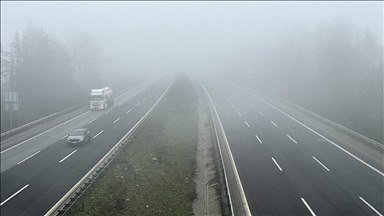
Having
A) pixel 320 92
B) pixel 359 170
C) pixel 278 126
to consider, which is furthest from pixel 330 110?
pixel 359 170

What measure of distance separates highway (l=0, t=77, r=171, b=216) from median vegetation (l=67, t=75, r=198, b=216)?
2.16 metres

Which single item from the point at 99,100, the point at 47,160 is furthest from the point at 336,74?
the point at 47,160

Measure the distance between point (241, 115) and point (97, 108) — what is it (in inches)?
882

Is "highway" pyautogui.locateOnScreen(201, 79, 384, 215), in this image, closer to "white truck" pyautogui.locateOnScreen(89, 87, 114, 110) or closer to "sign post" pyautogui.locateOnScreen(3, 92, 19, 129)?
"white truck" pyautogui.locateOnScreen(89, 87, 114, 110)

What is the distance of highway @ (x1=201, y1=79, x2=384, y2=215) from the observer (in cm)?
1462

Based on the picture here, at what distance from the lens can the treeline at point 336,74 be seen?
1328 inches

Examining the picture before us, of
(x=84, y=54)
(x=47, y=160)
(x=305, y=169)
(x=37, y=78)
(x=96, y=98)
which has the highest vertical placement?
(x=84, y=54)

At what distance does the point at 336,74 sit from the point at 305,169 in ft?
111

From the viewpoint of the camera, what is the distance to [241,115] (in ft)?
137

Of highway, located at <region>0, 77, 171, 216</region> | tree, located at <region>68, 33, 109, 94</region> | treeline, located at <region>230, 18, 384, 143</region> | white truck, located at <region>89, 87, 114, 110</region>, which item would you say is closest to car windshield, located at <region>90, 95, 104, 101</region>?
white truck, located at <region>89, 87, 114, 110</region>

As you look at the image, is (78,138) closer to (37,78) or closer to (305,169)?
(305,169)

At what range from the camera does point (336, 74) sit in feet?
158

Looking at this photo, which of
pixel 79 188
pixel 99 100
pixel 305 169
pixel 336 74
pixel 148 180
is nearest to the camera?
pixel 79 188

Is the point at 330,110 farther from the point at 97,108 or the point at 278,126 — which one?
the point at 97,108
